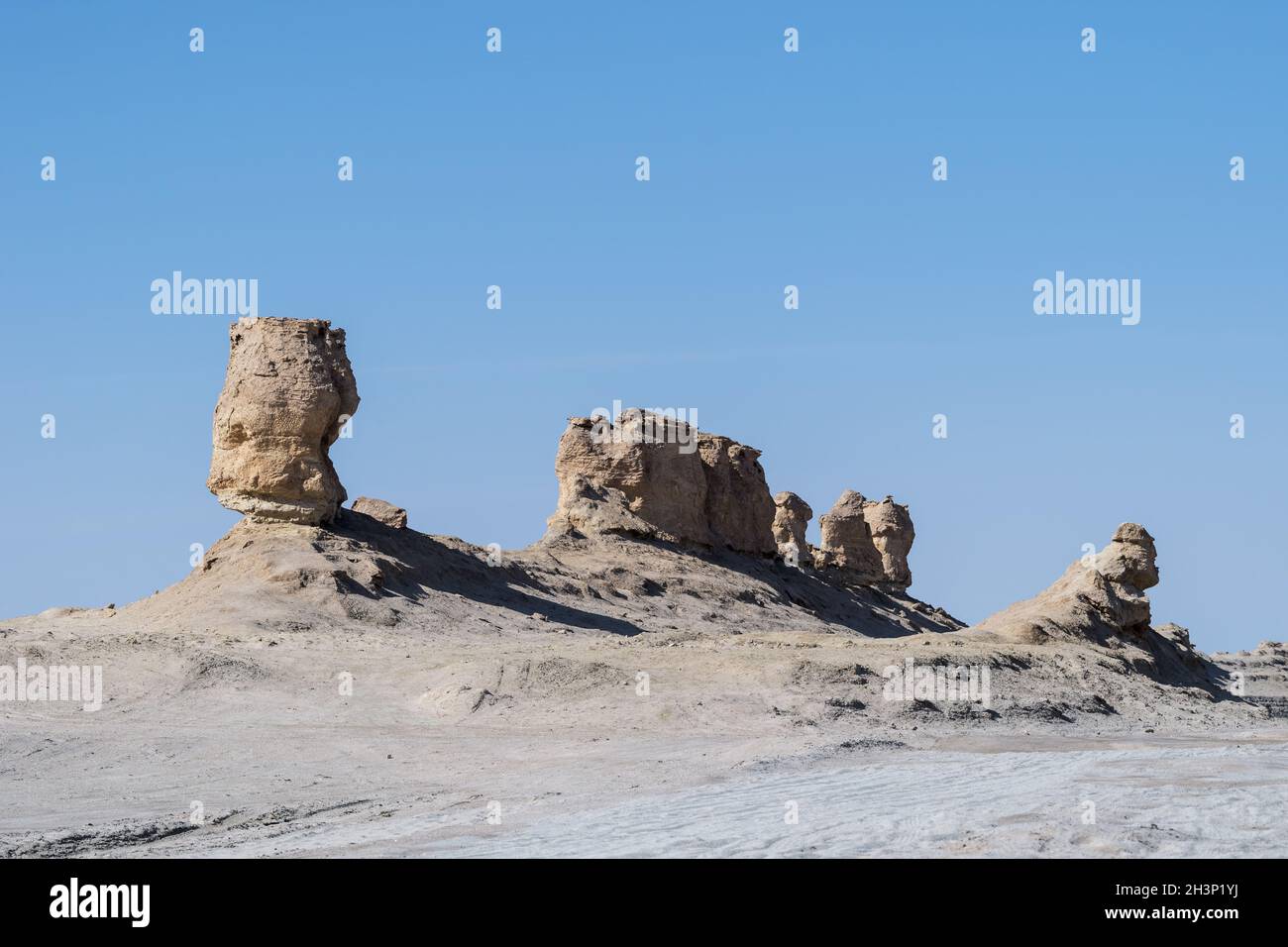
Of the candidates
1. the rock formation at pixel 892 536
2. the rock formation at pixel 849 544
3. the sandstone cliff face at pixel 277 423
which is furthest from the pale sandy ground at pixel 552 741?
the rock formation at pixel 892 536

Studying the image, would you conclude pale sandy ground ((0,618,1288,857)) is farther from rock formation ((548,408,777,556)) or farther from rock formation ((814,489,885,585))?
rock formation ((814,489,885,585))

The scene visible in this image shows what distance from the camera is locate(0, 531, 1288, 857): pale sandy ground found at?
12031 mm

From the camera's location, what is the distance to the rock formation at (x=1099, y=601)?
27.8m

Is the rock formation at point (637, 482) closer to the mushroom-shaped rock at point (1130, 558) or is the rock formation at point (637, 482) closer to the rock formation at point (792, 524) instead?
the rock formation at point (792, 524)

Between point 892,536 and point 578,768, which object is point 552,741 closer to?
point 578,768

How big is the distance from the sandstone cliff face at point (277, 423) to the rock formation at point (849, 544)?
25.2 meters

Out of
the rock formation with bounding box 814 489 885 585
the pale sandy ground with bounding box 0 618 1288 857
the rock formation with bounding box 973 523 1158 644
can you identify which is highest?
the rock formation with bounding box 814 489 885 585

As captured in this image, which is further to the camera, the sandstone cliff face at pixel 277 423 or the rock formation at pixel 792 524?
the rock formation at pixel 792 524

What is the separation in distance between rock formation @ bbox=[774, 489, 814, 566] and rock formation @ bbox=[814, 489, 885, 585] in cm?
81

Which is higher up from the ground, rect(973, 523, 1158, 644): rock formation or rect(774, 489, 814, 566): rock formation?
rect(774, 489, 814, 566): rock formation

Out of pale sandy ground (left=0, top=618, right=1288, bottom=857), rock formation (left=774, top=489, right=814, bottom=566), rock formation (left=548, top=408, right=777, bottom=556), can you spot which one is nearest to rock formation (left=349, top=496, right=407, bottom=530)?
rock formation (left=548, top=408, right=777, bottom=556)

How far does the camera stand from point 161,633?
26.4m

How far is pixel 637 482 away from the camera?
43.7 metres
